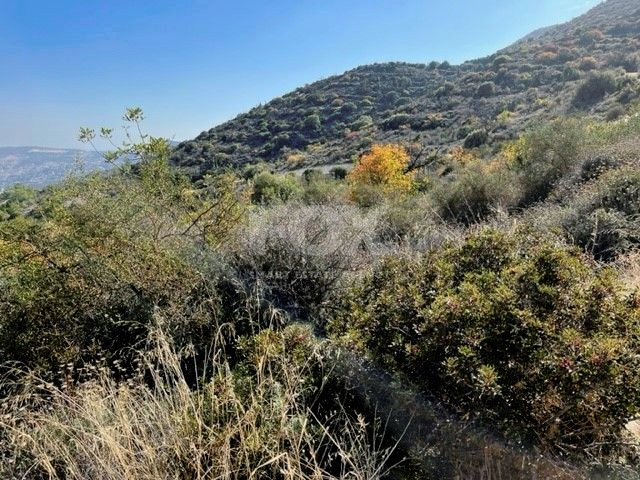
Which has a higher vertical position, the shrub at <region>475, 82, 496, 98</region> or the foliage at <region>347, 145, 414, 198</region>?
the shrub at <region>475, 82, 496, 98</region>

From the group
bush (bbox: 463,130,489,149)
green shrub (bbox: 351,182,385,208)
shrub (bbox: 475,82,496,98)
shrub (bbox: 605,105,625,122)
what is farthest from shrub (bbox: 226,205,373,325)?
shrub (bbox: 475,82,496,98)

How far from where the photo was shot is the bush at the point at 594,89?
3131 centimetres

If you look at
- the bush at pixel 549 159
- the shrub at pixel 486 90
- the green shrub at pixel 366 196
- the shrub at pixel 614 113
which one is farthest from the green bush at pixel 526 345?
the shrub at pixel 486 90

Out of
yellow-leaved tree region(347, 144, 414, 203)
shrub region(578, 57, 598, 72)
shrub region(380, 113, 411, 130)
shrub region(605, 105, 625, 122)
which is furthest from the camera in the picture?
shrub region(380, 113, 411, 130)

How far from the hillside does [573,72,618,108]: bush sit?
2.4 inches

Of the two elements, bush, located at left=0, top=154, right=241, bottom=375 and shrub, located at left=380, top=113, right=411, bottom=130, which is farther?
shrub, located at left=380, top=113, right=411, bottom=130

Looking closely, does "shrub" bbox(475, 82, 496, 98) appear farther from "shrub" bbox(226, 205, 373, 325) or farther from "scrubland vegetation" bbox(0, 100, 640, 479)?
"shrub" bbox(226, 205, 373, 325)

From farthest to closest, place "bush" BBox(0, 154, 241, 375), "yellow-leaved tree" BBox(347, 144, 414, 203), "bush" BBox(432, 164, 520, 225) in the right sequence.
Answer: "yellow-leaved tree" BBox(347, 144, 414, 203) → "bush" BBox(432, 164, 520, 225) → "bush" BBox(0, 154, 241, 375)

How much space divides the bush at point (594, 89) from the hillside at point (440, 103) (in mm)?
61

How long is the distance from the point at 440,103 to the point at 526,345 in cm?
5224

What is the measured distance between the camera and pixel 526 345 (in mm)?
2256

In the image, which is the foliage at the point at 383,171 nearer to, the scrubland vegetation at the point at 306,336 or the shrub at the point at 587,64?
the scrubland vegetation at the point at 306,336

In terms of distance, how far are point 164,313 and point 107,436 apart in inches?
86.5

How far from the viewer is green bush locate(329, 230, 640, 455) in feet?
6.82
